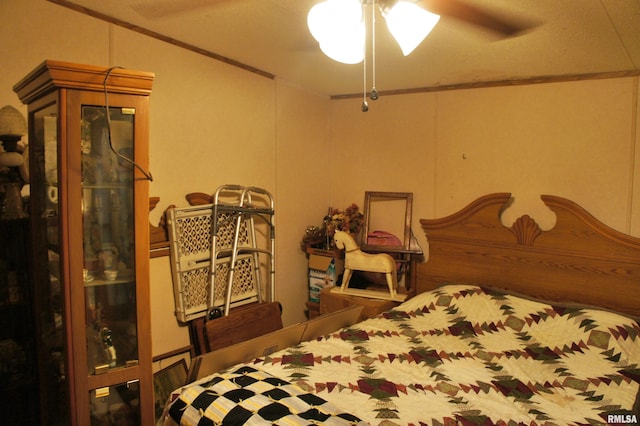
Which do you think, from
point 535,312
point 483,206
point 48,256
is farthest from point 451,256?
point 48,256

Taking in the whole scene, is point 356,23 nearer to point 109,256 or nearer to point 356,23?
point 356,23

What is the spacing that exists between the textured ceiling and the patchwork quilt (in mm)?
1447

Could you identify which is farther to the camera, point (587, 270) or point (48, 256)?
point (587, 270)

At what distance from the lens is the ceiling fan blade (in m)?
1.55

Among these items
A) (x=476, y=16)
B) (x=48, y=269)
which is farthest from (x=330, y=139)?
(x=48, y=269)

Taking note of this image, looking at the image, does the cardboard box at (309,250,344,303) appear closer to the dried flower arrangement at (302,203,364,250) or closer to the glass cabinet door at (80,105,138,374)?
the dried flower arrangement at (302,203,364,250)

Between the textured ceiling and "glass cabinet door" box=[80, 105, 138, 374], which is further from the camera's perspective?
the textured ceiling

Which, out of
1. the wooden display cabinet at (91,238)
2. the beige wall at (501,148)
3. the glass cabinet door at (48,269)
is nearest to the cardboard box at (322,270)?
the beige wall at (501,148)

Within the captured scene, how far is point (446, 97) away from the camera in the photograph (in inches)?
124

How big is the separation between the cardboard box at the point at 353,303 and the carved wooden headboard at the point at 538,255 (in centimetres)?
40

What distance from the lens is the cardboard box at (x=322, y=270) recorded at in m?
3.36

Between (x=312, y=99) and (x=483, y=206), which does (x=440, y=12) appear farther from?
(x=312, y=99)

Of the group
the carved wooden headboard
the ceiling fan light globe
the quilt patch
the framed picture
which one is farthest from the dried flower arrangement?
the ceiling fan light globe

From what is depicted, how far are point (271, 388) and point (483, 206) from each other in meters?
2.02
